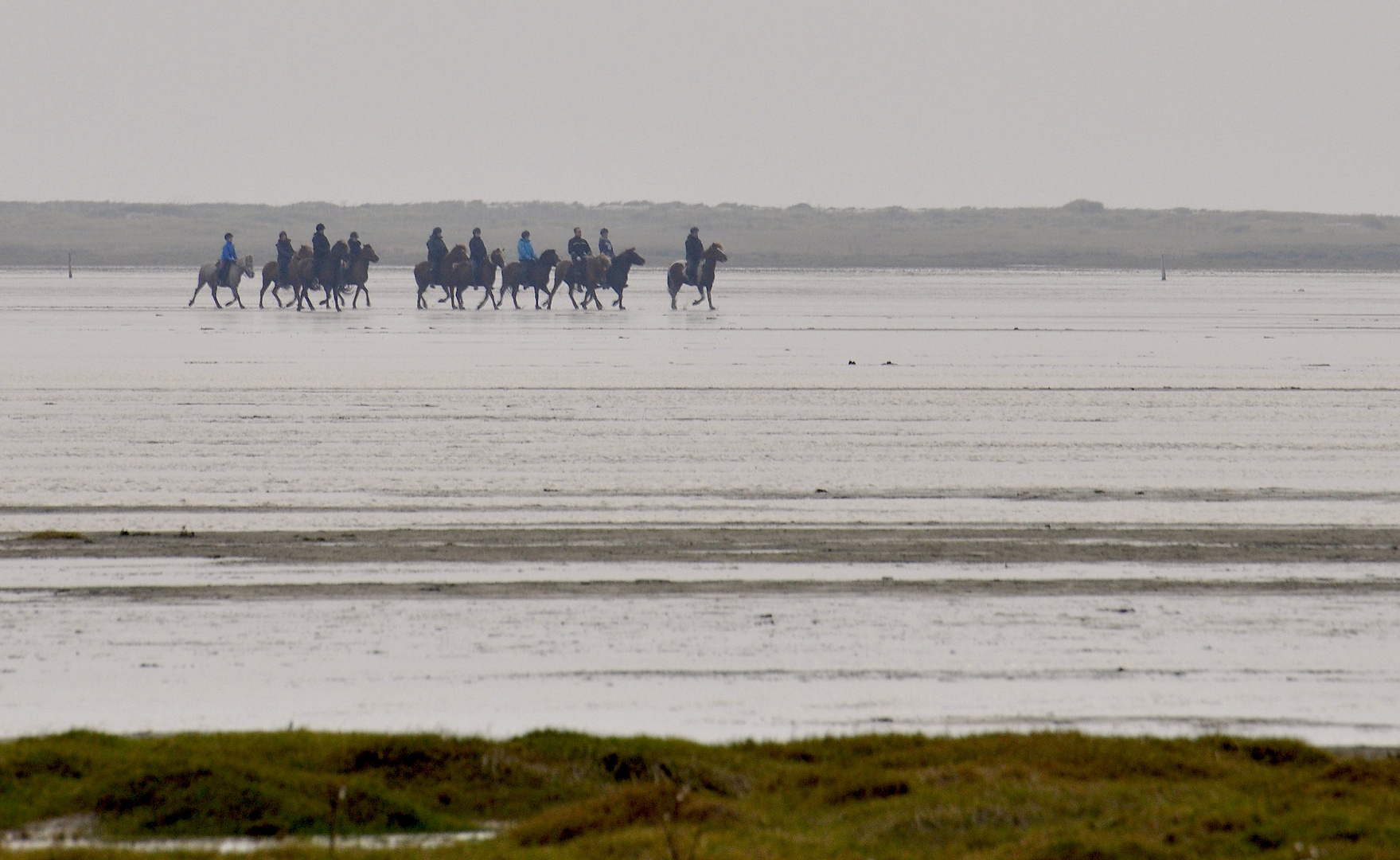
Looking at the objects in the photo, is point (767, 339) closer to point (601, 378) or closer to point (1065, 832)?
point (601, 378)

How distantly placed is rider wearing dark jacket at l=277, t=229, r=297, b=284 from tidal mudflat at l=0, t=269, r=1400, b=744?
20.8 meters

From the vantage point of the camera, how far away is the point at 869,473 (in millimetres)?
13633

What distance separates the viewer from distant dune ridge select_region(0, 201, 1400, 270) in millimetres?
108375

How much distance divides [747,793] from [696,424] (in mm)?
11067

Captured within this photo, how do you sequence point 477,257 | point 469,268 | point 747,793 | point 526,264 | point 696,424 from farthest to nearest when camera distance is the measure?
point 526,264 < point 469,268 < point 477,257 < point 696,424 < point 747,793

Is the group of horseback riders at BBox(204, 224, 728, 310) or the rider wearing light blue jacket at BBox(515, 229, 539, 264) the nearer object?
the group of horseback riders at BBox(204, 224, 728, 310)

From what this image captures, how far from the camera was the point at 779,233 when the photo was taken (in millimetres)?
140875

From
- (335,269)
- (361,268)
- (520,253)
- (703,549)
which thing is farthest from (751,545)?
(335,269)

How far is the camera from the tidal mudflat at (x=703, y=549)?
23.9ft

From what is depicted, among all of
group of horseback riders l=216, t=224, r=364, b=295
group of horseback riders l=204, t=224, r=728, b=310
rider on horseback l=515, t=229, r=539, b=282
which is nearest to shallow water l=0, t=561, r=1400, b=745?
group of horseback riders l=204, t=224, r=728, b=310

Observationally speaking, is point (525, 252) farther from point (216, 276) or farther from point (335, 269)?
point (216, 276)

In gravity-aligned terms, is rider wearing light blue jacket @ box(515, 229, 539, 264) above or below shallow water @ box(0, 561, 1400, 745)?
above

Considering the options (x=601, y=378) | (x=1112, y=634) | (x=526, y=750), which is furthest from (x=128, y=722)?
(x=601, y=378)

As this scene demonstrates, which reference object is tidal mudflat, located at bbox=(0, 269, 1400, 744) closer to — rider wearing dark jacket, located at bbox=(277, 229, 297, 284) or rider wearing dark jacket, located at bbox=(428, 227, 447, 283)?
rider wearing dark jacket, located at bbox=(428, 227, 447, 283)
